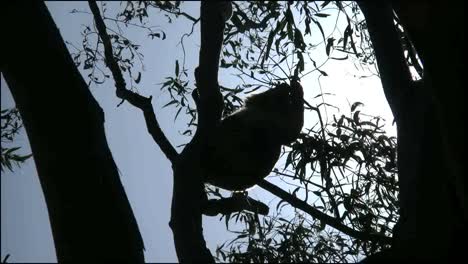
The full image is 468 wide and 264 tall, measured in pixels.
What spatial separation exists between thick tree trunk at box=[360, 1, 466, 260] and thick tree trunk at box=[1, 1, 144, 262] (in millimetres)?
865

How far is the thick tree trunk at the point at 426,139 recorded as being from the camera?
1096mm

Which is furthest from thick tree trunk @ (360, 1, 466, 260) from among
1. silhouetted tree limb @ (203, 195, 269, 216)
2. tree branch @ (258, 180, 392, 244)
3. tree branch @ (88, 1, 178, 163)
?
tree branch @ (88, 1, 178, 163)

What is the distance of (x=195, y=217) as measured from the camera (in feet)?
8.32

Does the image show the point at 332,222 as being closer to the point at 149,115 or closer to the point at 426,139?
the point at 426,139

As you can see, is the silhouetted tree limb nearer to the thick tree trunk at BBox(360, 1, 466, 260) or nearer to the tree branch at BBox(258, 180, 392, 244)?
the tree branch at BBox(258, 180, 392, 244)

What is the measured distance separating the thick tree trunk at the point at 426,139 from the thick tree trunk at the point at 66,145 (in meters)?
0.86

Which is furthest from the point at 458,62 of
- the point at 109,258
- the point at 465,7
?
the point at 109,258

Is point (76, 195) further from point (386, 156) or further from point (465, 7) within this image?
point (386, 156)

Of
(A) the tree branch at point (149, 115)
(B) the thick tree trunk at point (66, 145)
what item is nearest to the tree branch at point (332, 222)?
(A) the tree branch at point (149, 115)

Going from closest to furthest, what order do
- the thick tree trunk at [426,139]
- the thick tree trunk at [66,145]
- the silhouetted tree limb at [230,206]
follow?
the thick tree trunk at [426,139], the thick tree trunk at [66,145], the silhouetted tree limb at [230,206]

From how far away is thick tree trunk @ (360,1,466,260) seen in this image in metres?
1.10

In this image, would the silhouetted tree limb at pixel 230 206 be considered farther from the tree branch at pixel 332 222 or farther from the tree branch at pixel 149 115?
the tree branch at pixel 149 115

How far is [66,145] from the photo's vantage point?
1802mm

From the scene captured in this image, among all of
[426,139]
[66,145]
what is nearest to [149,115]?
[66,145]
